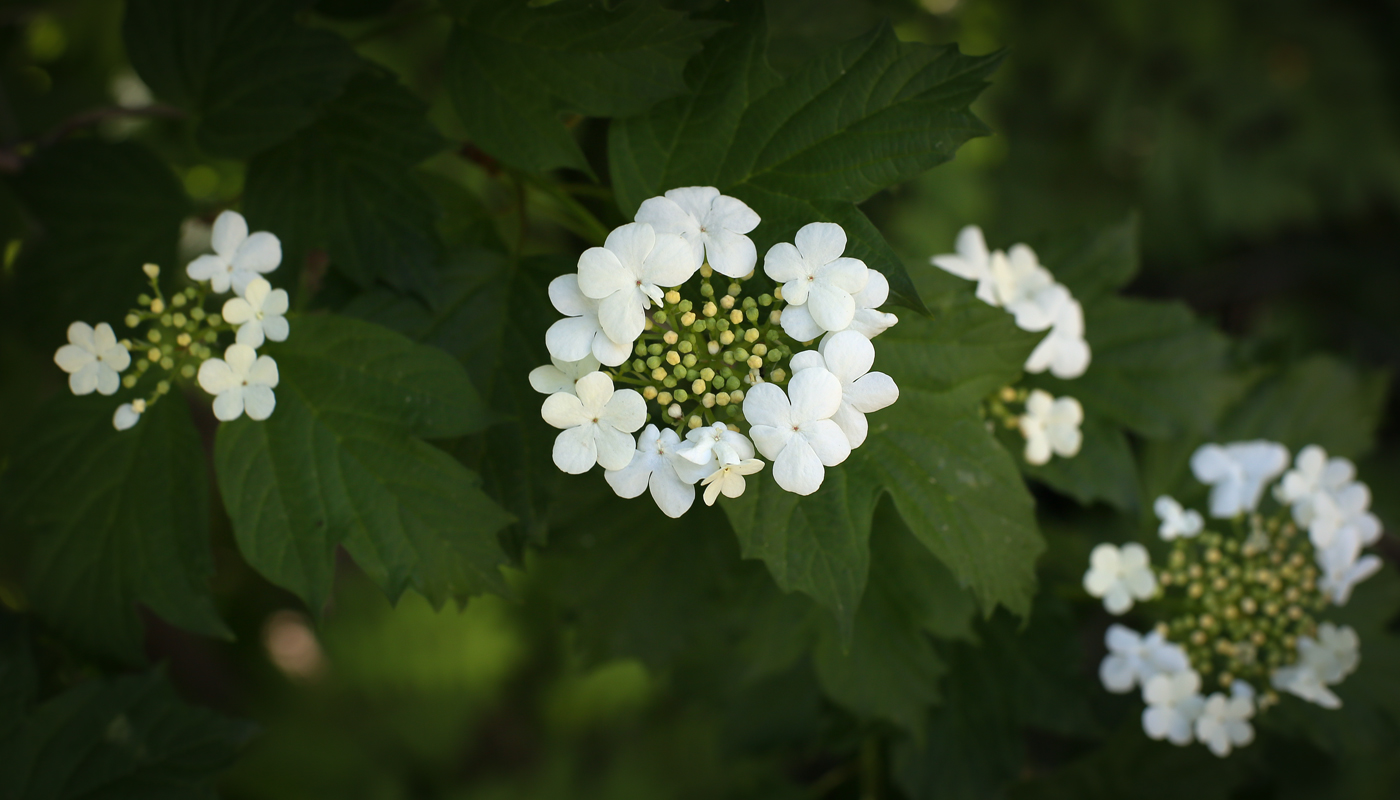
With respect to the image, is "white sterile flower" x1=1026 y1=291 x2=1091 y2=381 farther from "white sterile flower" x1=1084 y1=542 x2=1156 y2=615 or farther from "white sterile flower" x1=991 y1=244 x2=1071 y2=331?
"white sterile flower" x1=1084 y1=542 x2=1156 y2=615

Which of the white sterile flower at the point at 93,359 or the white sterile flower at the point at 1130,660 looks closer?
the white sterile flower at the point at 93,359

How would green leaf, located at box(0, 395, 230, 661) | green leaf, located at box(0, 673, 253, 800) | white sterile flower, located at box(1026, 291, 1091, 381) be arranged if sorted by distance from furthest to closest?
white sterile flower, located at box(1026, 291, 1091, 381)
green leaf, located at box(0, 673, 253, 800)
green leaf, located at box(0, 395, 230, 661)

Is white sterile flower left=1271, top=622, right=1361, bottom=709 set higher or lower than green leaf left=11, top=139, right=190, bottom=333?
lower

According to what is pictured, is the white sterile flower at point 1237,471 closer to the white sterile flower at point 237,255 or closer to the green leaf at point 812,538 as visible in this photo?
the green leaf at point 812,538

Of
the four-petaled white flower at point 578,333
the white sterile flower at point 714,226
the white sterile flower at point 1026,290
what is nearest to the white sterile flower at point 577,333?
the four-petaled white flower at point 578,333

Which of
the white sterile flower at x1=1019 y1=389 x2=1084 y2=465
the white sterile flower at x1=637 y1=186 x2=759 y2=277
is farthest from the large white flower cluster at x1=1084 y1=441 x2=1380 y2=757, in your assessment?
the white sterile flower at x1=637 y1=186 x2=759 y2=277

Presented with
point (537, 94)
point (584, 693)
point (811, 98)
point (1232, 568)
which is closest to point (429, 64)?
point (537, 94)

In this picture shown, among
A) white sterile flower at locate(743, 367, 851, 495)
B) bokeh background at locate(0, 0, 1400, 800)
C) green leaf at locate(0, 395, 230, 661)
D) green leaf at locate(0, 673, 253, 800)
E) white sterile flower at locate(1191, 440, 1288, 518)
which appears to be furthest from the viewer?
bokeh background at locate(0, 0, 1400, 800)

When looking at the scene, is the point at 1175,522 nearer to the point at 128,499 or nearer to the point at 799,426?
the point at 799,426
